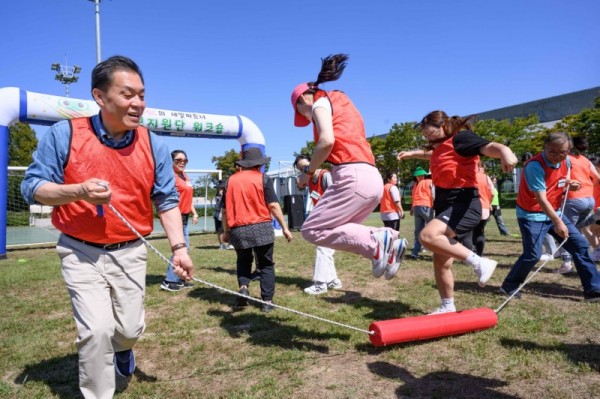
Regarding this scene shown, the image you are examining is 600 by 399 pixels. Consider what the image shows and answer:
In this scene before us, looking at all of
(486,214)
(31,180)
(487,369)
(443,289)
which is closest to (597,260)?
(486,214)

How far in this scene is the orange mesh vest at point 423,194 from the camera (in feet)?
28.9

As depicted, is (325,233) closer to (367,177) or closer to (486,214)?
(367,177)

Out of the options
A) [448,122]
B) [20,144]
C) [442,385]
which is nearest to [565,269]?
[448,122]

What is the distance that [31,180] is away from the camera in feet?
7.92

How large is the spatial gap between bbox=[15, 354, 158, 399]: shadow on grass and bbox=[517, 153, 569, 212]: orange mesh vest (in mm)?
4665

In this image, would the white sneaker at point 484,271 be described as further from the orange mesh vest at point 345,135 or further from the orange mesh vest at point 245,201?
the orange mesh vest at point 245,201

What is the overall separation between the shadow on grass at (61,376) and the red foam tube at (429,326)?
1764mm

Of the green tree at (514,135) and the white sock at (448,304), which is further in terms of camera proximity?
the green tree at (514,135)

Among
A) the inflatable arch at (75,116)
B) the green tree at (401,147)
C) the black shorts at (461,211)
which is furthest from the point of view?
the green tree at (401,147)

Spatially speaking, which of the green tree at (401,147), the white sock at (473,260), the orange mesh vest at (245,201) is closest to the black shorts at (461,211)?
the white sock at (473,260)

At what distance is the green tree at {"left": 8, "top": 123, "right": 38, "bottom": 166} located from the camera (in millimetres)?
36781

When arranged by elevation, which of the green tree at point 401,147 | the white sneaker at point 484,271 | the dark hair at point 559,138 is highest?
the green tree at point 401,147

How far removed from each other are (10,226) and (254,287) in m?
17.3

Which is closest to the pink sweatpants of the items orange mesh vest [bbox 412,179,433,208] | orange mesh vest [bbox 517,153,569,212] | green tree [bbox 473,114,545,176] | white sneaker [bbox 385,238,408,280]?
white sneaker [bbox 385,238,408,280]
